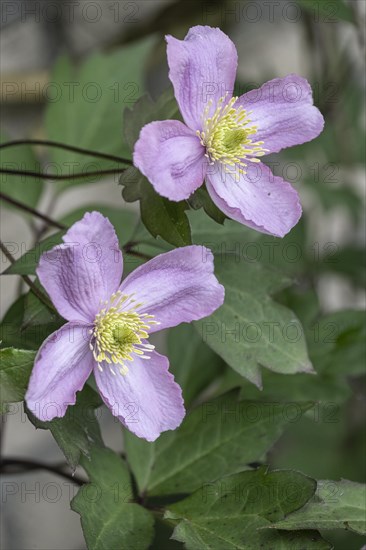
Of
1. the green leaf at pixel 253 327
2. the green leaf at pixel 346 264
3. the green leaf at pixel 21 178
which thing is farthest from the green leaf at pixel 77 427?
the green leaf at pixel 346 264

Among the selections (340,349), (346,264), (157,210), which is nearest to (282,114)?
(157,210)

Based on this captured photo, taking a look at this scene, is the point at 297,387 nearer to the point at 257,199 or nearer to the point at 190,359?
the point at 190,359

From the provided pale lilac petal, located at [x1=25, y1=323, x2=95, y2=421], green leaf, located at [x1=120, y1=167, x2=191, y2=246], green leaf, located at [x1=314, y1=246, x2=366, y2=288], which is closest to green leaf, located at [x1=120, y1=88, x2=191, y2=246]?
green leaf, located at [x1=120, y1=167, x2=191, y2=246]

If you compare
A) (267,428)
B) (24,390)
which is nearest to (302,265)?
(267,428)

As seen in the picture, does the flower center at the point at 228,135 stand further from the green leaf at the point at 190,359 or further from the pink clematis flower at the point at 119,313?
the green leaf at the point at 190,359

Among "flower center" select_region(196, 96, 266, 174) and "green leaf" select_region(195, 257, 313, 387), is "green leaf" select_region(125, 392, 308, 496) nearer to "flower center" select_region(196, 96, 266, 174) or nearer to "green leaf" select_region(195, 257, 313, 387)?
"green leaf" select_region(195, 257, 313, 387)

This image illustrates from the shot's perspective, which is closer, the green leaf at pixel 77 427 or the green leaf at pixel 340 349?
the green leaf at pixel 77 427

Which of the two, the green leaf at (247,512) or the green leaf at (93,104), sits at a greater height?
the green leaf at (93,104)
